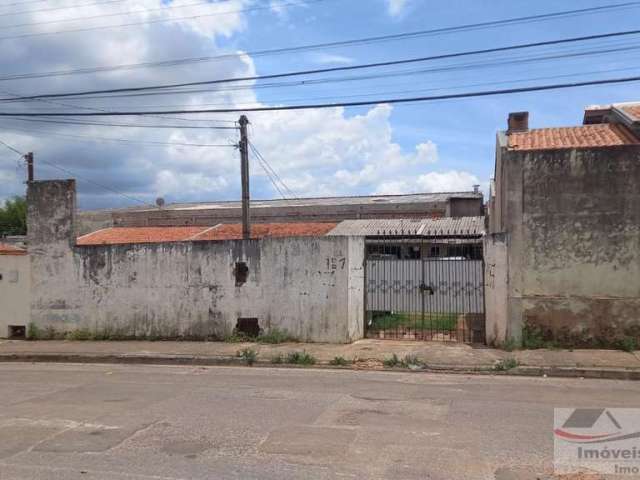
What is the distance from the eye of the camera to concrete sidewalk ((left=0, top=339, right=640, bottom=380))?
10508 millimetres

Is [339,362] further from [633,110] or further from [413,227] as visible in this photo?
[413,227]

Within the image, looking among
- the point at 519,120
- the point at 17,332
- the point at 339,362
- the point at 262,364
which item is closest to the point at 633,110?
the point at 519,120

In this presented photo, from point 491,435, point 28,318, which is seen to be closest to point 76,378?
point 28,318

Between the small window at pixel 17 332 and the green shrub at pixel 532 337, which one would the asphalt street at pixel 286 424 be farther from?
the small window at pixel 17 332

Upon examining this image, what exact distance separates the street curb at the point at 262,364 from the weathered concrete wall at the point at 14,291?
7.65 feet

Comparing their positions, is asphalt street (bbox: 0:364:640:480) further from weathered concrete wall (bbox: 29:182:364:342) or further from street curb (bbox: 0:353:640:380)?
weathered concrete wall (bbox: 29:182:364:342)

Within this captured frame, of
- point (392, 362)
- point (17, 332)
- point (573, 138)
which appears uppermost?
point (573, 138)

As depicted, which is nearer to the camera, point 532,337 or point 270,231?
point 532,337

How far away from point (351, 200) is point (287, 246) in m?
31.1

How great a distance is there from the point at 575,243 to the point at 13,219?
62.4 m

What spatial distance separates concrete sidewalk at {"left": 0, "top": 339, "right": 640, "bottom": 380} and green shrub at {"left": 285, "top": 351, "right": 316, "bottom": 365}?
0.61ft

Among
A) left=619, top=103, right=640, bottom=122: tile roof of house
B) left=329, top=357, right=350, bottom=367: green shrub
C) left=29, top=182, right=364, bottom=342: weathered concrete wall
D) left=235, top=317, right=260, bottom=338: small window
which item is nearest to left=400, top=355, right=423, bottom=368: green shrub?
left=329, top=357, right=350, bottom=367: green shrub

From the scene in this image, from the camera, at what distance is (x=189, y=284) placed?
1445cm

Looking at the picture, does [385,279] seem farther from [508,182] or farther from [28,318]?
[28,318]
